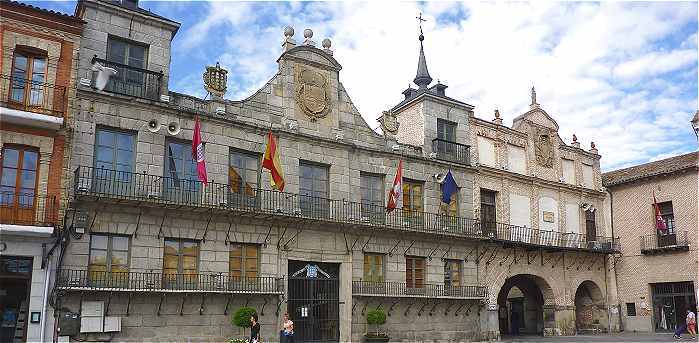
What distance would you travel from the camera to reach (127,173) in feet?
62.4

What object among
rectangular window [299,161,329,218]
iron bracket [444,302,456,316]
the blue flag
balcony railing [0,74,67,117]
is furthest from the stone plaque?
balcony railing [0,74,67,117]

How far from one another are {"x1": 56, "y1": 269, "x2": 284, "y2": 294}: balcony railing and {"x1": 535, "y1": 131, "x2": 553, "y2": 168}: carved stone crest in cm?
1564

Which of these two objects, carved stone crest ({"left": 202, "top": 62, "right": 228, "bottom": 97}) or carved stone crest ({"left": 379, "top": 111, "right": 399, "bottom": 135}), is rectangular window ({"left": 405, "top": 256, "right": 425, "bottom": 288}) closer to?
carved stone crest ({"left": 379, "top": 111, "right": 399, "bottom": 135})

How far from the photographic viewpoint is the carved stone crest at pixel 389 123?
25.6 metres

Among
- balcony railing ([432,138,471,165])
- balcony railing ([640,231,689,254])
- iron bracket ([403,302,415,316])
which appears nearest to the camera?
iron bracket ([403,302,415,316])

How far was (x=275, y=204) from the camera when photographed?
2161 cm

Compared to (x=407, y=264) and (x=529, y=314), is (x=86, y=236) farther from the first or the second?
(x=529, y=314)

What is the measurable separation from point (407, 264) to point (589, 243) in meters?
11.8

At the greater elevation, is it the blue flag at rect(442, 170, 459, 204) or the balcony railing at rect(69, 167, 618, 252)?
the blue flag at rect(442, 170, 459, 204)

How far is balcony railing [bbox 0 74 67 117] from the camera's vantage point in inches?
685

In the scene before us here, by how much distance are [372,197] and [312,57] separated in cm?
571

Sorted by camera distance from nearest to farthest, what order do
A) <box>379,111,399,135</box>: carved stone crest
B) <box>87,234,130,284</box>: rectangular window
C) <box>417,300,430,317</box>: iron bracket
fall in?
<box>87,234,130,284</box>: rectangular window < <box>417,300,430,317</box>: iron bracket < <box>379,111,399,135</box>: carved stone crest

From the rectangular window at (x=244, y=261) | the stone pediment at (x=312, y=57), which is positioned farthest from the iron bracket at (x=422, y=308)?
the stone pediment at (x=312, y=57)

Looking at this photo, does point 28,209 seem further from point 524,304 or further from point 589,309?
point 589,309
